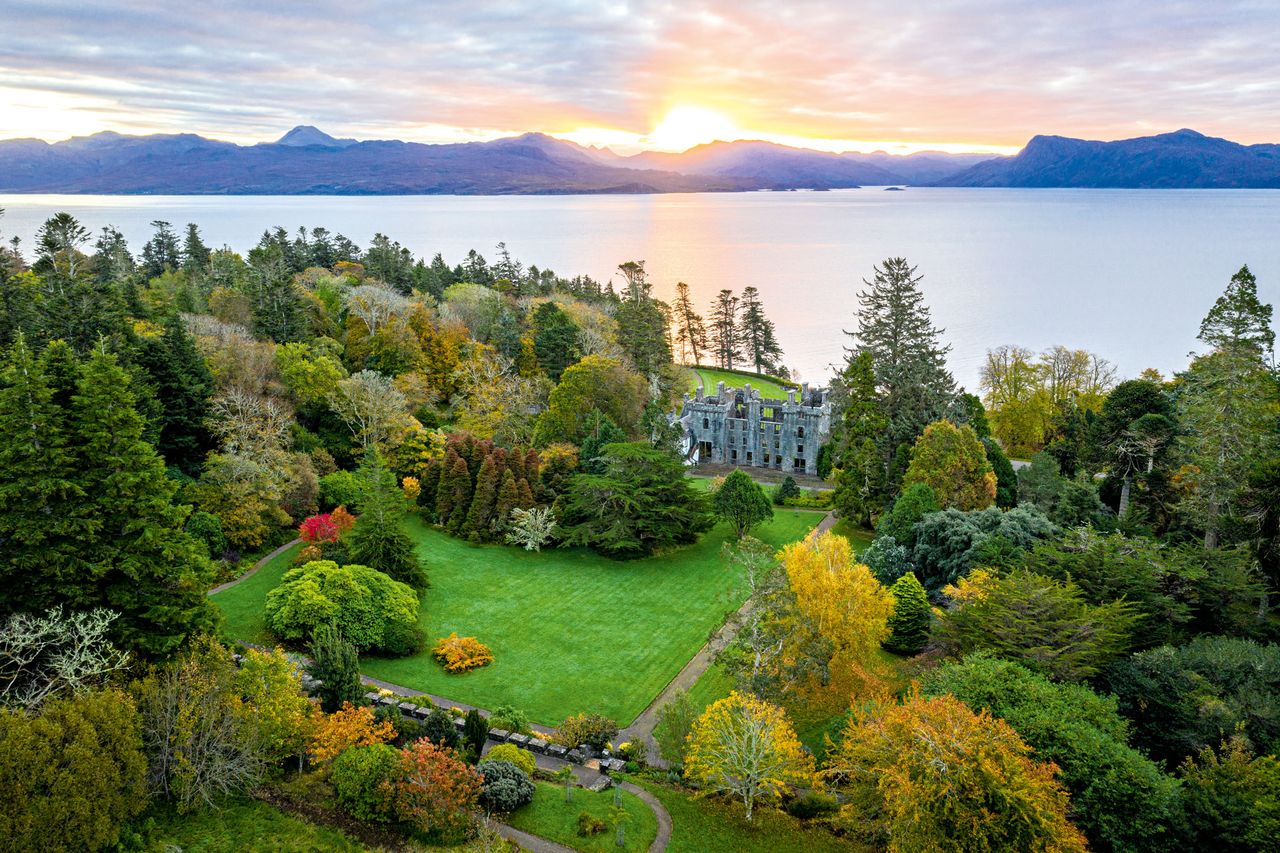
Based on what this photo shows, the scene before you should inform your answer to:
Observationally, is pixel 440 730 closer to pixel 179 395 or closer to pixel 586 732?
pixel 586 732

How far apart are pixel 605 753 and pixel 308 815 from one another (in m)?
8.69

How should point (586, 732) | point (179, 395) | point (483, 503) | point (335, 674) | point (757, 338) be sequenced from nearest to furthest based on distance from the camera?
1. point (335, 674)
2. point (586, 732)
3. point (179, 395)
4. point (483, 503)
5. point (757, 338)

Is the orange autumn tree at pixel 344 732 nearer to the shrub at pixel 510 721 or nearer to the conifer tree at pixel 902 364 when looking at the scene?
the shrub at pixel 510 721

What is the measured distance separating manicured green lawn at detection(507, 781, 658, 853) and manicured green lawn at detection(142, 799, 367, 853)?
428cm

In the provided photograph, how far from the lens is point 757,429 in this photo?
5625 cm

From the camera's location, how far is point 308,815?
62.7ft

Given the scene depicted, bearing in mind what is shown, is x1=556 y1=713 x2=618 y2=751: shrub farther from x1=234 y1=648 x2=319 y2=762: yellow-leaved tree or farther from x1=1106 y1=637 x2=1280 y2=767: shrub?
x1=1106 y1=637 x2=1280 y2=767: shrub

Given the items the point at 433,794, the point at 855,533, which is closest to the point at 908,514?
the point at 855,533

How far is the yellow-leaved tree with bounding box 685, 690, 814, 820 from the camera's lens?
19.5 metres

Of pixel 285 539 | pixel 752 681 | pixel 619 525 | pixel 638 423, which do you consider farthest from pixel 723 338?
pixel 752 681

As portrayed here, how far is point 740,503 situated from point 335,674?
78.7 ft

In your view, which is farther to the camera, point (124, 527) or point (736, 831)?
point (124, 527)

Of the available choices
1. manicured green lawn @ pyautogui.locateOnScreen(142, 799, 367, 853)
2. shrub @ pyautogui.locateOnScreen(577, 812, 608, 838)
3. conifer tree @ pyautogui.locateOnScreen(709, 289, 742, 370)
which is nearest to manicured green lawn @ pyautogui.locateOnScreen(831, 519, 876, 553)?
shrub @ pyautogui.locateOnScreen(577, 812, 608, 838)

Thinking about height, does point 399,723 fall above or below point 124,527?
below
